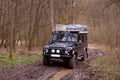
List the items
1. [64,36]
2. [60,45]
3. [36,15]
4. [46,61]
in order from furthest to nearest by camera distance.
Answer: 1. [36,15]
2. [64,36]
3. [46,61]
4. [60,45]

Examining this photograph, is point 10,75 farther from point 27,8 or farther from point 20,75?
point 27,8

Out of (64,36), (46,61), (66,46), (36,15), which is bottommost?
(46,61)

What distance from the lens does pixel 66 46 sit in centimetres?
1599

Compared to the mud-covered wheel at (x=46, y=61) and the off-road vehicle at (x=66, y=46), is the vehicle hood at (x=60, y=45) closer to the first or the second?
the off-road vehicle at (x=66, y=46)

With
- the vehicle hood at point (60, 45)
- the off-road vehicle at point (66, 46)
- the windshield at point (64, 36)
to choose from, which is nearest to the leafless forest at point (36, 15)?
the off-road vehicle at point (66, 46)

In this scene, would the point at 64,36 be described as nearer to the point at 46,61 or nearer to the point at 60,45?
the point at 60,45

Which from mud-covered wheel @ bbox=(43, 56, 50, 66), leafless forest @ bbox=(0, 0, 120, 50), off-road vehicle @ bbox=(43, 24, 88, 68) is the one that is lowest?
mud-covered wheel @ bbox=(43, 56, 50, 66)

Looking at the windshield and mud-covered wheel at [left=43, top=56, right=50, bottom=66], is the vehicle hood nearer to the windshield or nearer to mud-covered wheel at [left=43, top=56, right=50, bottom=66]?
the windshield

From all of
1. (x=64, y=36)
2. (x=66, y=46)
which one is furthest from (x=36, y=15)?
(x=66, y=46)

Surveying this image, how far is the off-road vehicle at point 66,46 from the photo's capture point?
1577cm

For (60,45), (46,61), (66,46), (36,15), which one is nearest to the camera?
(66,46)

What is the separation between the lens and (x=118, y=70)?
11742mm

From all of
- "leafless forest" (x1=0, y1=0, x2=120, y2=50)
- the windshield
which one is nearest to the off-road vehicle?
the windshield

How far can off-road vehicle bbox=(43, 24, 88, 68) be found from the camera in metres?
15.8
